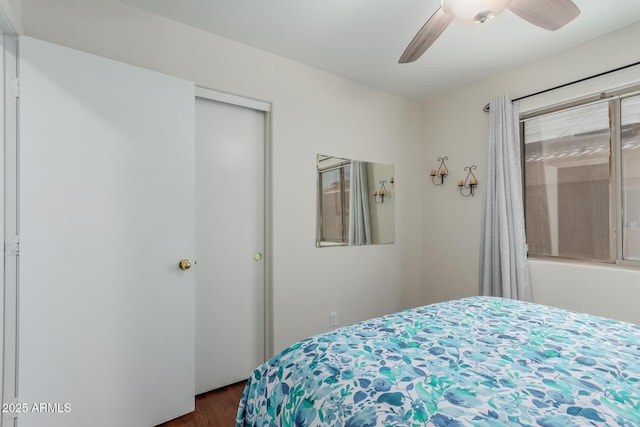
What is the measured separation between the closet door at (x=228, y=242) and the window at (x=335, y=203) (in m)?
0.54

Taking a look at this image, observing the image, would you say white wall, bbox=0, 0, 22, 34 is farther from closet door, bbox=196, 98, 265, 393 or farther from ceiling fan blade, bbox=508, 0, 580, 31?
ceiling fan blade, bbox=508, 0, 580, 31

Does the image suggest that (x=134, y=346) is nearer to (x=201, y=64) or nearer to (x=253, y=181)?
(x=253, y=181)

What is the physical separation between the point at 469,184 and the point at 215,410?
9.04 ft

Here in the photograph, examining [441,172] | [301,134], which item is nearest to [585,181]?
[441,172]

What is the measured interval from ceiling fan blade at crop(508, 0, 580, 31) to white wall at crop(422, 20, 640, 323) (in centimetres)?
106

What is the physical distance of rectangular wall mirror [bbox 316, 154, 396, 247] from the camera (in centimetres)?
266

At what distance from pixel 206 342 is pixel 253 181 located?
1.20 meters

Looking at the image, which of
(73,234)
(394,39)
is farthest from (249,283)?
(394,39)

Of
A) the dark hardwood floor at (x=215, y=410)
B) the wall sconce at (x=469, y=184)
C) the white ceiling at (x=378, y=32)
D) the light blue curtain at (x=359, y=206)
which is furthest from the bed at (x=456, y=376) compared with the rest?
the white ceiling at (x=378, y=32)

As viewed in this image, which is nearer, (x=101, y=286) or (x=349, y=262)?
(x=101, y=286)

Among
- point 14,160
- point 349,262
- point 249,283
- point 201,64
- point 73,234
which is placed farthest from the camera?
point 349,262

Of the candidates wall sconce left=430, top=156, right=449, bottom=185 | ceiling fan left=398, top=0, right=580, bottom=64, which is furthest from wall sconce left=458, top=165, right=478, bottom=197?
ceiling fan left=398, top=0, right=580, bottom=64

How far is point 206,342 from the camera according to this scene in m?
2.15

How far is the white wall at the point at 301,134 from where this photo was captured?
Result: 1778 millimetres
